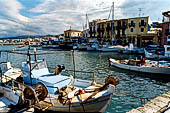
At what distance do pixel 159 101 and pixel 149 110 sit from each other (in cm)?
155

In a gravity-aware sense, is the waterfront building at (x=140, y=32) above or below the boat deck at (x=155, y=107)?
above

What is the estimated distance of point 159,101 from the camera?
25.8ft

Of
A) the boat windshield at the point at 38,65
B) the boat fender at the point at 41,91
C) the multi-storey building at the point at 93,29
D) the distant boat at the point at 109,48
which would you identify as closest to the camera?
the boat fender at the point at 41,91

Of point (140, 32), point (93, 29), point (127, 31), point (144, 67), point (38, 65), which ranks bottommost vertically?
point (144, 67)

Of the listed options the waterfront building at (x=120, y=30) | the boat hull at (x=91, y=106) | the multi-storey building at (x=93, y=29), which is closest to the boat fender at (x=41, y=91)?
the boat hull at (x=91, y=106)

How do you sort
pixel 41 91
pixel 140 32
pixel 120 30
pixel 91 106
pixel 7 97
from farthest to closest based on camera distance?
pixel 120 30 < pixel 140 32 < pixel 7 97 < pixel 41 91 < pixel 91 106

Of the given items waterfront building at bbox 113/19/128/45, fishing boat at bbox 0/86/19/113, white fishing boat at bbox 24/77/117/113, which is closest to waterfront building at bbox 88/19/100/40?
waterfront building at bbox 113/19/128/45

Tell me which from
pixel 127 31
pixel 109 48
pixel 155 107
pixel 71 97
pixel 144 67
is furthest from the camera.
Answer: pixel 127 31

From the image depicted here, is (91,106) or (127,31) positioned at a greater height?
(127,31)

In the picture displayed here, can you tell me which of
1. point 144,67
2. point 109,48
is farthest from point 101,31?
point 144,67

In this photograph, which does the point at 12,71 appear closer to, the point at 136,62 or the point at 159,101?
the point at 159,101

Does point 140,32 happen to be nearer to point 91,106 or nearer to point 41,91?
point 91,106

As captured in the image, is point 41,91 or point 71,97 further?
point 41,91

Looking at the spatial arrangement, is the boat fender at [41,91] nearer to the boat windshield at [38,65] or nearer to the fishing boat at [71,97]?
the fishing boat at [71,97]
